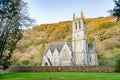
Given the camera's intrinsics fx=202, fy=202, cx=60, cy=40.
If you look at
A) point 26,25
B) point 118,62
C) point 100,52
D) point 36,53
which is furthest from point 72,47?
point 26,25

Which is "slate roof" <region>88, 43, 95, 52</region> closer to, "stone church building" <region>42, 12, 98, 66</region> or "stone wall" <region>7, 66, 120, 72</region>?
"stone church building" <region>42, 12, 98, 66</region>

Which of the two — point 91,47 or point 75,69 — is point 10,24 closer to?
point 75,69

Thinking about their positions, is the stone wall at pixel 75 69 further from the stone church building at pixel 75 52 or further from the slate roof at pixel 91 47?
the slate roof at pixel 91 47

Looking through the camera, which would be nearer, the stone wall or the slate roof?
the stone wall

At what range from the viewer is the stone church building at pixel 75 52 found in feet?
268

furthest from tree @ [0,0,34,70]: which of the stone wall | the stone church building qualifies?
the stone church building

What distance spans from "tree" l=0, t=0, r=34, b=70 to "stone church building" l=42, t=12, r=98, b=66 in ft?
172

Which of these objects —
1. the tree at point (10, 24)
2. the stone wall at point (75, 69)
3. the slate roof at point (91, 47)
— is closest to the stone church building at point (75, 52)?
the slate roof at point (91, 47)

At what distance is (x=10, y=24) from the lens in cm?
3003

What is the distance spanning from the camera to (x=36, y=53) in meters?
105

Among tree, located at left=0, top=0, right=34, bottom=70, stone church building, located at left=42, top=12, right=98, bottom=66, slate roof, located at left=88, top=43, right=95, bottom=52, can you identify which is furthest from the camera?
slate roof, located at left=88, top=43, right=95, bottom=52

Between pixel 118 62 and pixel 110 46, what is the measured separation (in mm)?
52835

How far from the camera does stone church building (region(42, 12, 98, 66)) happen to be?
81812 millimetres

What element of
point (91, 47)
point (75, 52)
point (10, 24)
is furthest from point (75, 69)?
point (75, 52)
